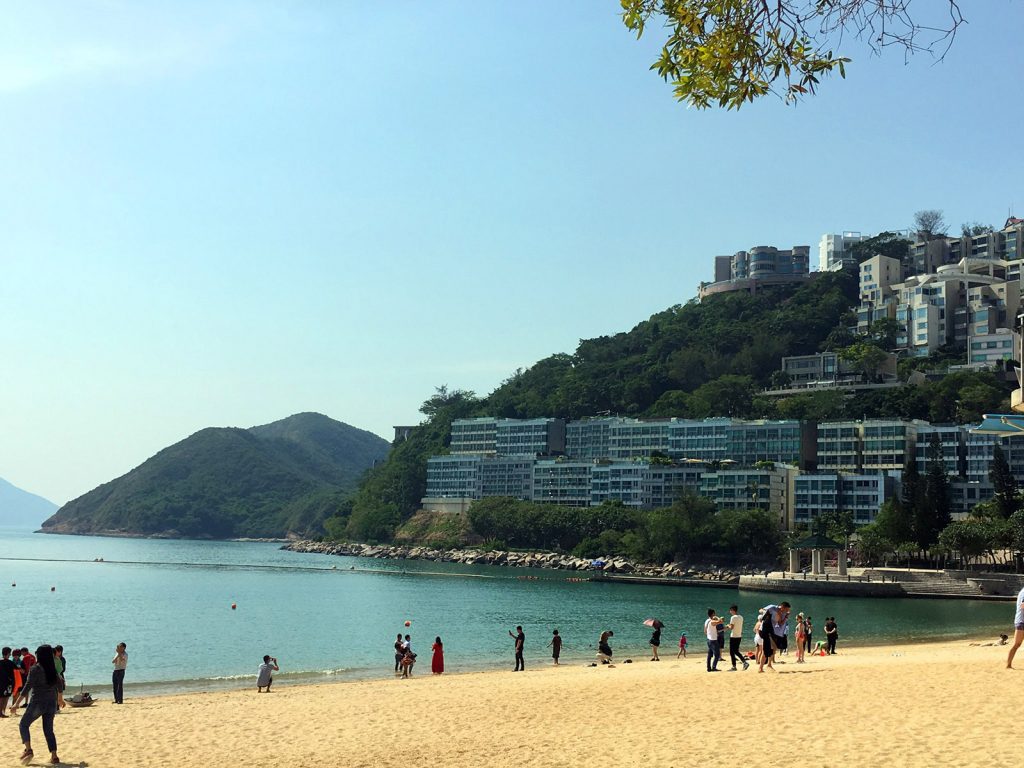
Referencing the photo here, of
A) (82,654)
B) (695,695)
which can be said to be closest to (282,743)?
(695,695)

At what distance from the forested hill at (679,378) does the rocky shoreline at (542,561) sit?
12930 millimetres

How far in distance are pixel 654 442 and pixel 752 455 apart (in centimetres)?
1667

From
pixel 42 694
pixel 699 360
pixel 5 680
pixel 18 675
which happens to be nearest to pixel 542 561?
pixel 699 360

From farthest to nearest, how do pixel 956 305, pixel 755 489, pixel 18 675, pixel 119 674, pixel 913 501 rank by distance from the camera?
pixel 956 305 < pixel 755 489 < pixel 913 501 < pixel 119 674 < pixel 18 675

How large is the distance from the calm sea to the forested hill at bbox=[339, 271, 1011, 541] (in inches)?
1961

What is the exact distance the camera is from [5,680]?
2277 cm

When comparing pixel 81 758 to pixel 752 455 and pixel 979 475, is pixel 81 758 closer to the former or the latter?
pixel 979 475

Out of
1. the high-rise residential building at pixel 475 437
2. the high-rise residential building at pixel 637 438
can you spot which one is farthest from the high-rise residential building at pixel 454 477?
the high-rise residential building at pixel 637 438

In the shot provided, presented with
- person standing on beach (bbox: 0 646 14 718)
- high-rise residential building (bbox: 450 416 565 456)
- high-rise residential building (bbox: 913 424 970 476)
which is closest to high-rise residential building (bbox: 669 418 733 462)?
high-rise residential building (bbox: 913 424 970 476)

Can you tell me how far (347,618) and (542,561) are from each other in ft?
206

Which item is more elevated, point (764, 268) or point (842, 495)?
point (764, 268)

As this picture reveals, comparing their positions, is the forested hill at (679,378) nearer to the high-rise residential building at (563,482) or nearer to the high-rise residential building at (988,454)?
the high-rise residential building at (563,482)

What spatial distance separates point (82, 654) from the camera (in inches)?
1818

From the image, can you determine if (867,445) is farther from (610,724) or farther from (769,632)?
(610,724)
